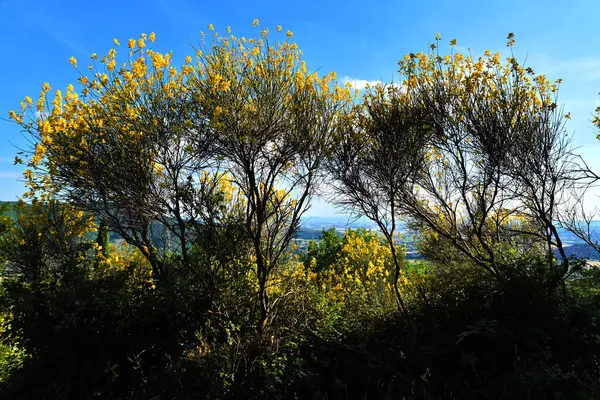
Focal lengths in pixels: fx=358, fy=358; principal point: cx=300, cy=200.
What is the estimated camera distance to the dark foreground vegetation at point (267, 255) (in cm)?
371

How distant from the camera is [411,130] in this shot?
13.4 feet

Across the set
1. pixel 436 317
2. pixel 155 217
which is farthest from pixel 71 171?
pixel 436 317

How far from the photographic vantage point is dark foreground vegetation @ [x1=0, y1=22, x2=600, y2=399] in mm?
3705

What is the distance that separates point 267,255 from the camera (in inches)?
176

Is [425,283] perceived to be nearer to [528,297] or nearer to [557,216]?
[528,297]

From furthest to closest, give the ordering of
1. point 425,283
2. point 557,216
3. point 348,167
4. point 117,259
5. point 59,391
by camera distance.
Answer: point 117,259, point 557,216, point 425,283, point 348,167, point 59,391

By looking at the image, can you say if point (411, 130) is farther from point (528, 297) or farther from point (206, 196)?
point (206, 196)

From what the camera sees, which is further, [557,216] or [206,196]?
[557,216]

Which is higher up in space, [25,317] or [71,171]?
[71,171]

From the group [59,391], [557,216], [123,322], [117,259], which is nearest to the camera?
[59,391]

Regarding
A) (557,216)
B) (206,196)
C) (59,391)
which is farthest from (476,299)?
(59,391)

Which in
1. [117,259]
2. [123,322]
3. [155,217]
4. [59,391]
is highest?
[155,217]

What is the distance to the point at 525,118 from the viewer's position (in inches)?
161

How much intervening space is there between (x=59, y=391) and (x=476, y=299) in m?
4.59
